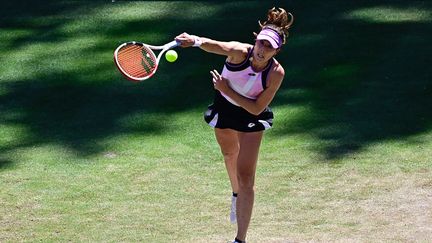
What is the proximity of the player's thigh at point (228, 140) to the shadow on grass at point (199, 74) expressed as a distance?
2.37 meters

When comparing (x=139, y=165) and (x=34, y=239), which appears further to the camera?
(x=139, y=165)

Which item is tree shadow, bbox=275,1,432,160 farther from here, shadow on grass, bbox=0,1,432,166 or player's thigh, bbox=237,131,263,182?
player's thigh, bbox=237,131,263,182

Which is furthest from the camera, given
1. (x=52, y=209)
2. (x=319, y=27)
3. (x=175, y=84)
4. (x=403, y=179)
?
(x=319, y=27)

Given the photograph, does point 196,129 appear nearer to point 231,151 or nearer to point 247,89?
point 231,151

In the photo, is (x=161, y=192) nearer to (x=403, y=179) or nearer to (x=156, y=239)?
(x=156, y=239)

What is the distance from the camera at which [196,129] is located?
Result: 12.6 metres

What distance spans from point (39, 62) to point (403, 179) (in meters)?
6.24

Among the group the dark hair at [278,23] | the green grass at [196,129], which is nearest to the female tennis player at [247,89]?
the dark hair at [278,23]

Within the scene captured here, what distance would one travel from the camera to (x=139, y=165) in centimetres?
1150

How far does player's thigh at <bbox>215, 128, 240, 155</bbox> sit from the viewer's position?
946cm

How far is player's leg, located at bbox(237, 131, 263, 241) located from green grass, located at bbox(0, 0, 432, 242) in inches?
19.6

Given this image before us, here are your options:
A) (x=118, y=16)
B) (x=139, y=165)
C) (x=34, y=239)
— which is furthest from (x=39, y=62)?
(x=34, y=239)

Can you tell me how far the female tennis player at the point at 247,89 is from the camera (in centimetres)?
864

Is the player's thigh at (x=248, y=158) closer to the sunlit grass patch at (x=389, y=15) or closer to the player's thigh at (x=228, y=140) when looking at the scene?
the player's thigh at (x=228, y=140)
